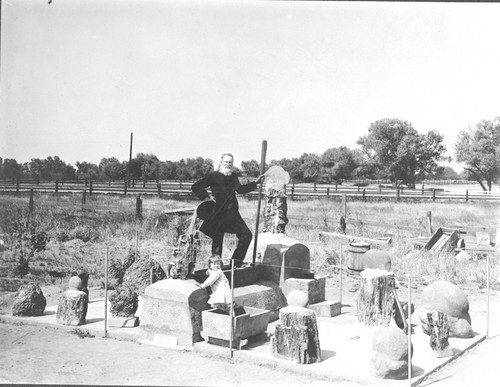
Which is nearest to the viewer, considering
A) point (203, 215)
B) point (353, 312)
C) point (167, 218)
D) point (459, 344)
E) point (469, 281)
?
point (459, 344)

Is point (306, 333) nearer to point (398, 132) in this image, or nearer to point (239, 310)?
point (239, 310)

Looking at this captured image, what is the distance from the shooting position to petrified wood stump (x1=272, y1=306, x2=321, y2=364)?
319 inches

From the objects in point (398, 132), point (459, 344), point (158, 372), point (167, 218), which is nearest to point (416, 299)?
point (459, 344)

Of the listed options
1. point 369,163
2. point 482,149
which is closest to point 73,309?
point 482,149

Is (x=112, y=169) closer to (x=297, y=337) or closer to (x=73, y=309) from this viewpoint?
(x=73, y=309)

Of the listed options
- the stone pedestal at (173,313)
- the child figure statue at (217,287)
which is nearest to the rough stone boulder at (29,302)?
the stone pedestal at (173,313)

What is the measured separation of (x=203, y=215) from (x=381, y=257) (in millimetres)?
4664

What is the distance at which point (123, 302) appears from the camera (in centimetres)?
1058

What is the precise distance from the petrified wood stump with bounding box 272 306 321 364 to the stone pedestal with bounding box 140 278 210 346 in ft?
4.96

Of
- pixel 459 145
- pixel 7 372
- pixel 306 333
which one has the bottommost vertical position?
pixel 7 372

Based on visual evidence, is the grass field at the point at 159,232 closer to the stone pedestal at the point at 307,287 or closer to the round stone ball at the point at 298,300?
the stone pedestal at the point at 307,287

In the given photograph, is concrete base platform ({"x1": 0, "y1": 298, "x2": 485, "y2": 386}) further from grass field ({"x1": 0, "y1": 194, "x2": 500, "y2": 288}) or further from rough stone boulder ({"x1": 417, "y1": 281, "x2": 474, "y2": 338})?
grass field ({"x1": 0, "y1": 194, "x2": 500, "y2": 288})

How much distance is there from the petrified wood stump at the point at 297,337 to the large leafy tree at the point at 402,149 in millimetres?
29215

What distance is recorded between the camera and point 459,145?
95.7 feet
